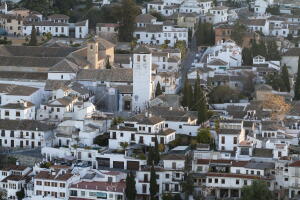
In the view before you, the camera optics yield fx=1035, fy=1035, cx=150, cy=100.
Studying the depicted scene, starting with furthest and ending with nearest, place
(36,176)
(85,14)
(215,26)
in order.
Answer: (85,14) → (215,26) → (36,176)

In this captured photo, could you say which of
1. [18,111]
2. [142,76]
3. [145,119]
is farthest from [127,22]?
[145,119]

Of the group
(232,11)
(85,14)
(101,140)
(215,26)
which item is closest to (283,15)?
(232,11)

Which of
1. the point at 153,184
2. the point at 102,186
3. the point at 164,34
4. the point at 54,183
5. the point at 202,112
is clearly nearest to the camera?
the point at 153,184

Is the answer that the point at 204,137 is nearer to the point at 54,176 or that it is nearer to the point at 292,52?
Result: the point at 54,176

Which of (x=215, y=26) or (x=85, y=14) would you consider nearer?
(x=215, y=26)

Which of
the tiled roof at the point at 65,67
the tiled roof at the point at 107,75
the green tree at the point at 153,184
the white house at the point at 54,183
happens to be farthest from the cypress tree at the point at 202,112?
the tiled roof at the point at 65,67

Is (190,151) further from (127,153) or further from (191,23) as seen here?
(191,23)
